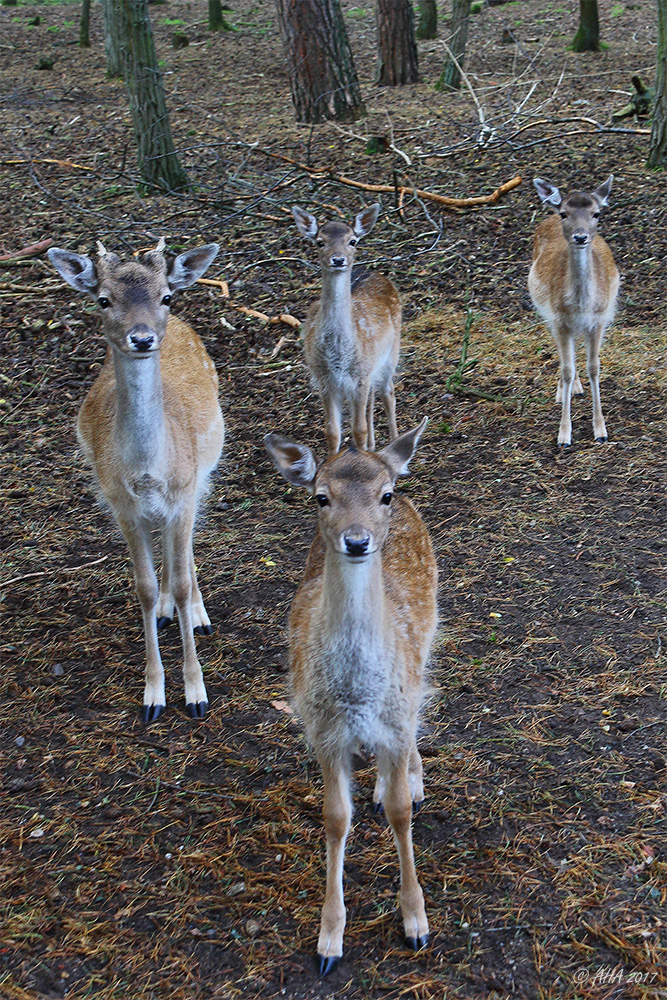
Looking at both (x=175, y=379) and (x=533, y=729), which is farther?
(x=175, y=379)

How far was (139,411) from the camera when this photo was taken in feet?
12.8

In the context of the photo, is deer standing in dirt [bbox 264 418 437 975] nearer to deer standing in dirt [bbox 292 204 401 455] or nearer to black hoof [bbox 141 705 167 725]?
black hoof [bbox 141 705 167 725]

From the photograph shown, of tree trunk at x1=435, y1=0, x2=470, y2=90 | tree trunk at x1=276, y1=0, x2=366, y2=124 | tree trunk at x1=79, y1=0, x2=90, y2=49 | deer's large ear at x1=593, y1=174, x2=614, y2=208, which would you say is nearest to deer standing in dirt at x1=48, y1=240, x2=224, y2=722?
deer's large ear at x1=593, y1=174, x2=614, y2=208

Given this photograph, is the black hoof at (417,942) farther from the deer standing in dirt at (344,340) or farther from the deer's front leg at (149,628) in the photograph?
the deer standing in dirt at (344,340)

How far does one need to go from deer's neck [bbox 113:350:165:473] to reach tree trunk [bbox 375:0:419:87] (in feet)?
40.5

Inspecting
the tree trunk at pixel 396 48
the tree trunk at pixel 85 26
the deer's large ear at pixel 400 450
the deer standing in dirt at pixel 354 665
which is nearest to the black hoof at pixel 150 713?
the deer standing in dirt at pixel 354 665

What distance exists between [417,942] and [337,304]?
165 inches

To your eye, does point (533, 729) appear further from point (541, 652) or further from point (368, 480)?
point (368, 480)

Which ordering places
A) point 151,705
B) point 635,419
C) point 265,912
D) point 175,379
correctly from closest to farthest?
point 265,912
point 151,705
point 175,379
point 635,419

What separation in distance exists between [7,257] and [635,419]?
5838mm

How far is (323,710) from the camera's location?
9.52 feet

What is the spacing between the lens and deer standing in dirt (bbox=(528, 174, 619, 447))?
6.38 meters

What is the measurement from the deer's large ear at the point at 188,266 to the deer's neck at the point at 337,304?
6.60ft

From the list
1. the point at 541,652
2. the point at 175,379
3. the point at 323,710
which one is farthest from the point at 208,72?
the point at 323,710
